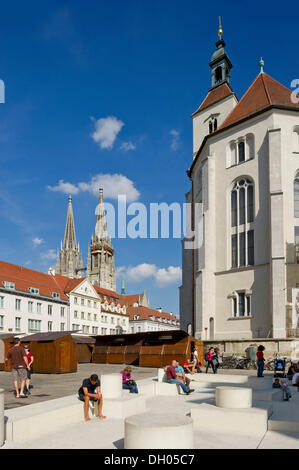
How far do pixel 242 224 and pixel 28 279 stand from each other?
3788cm

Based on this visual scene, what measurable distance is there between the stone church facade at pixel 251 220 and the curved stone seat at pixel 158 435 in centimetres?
2447

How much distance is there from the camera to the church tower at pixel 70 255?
143 m

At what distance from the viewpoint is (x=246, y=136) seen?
3506 centimetres

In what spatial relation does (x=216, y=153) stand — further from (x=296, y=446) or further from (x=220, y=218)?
(x=296, y=446)

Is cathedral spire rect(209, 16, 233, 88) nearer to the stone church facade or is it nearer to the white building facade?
the stone church facade

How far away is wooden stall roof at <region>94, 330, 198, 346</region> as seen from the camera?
26.5 m

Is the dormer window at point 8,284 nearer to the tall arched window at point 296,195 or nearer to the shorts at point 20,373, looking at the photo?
the tall arched window at point 296,195

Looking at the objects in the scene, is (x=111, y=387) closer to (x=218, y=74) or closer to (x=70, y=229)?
(x=218, y=74)

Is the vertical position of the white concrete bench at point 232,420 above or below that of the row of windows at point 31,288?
below

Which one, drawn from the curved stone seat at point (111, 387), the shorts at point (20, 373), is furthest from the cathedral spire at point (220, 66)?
the curved stone seat at point (111, 387)

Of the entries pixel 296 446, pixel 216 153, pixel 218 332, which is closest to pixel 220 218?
pixel 216 153

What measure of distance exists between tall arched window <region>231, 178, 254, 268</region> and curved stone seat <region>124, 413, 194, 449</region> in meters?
28.0

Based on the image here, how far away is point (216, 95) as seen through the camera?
4594 cm
